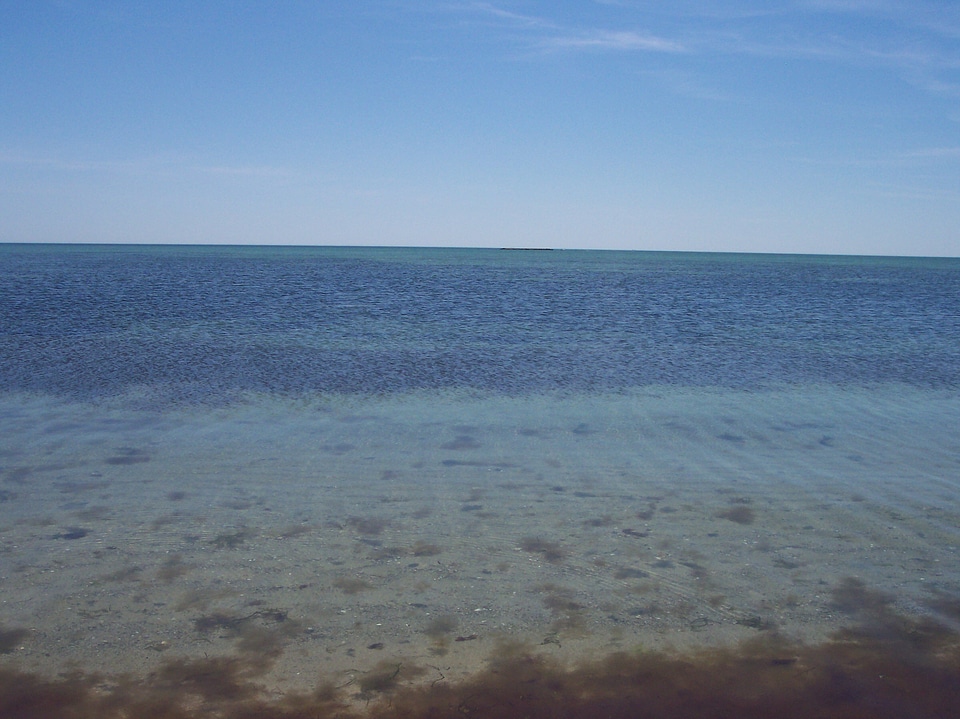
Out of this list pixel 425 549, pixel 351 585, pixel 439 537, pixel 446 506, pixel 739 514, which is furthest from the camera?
pixel 446 506

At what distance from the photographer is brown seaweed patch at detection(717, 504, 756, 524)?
8797mm

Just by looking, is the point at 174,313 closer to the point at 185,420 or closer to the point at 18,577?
the point at 185,420

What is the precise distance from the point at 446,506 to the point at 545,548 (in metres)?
1.71

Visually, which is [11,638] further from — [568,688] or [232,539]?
[568,688]

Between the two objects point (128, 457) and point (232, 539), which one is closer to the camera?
point (232, 539)

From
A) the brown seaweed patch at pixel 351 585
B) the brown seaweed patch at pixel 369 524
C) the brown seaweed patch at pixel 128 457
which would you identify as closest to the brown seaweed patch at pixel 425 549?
the brown seaweed patch at pixel 369 524

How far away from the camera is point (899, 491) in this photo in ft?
32.5

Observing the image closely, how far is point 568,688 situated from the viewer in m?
5.33

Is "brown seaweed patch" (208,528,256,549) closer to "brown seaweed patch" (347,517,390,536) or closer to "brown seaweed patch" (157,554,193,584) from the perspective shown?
"brown seaweed patch" (157,554,193,584)

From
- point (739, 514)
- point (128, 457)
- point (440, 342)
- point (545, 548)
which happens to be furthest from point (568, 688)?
point (440, 342)

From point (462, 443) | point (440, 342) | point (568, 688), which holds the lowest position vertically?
point (568, 688)

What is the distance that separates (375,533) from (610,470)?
4.01 m

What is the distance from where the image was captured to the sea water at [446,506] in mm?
6125

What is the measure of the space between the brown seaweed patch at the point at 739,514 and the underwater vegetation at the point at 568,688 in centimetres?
283
